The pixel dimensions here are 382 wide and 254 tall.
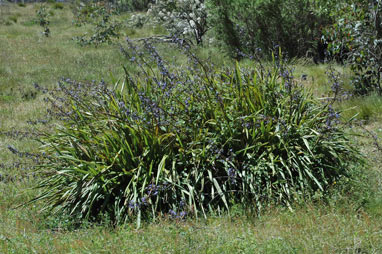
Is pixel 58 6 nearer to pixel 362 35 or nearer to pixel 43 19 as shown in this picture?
pixel 43 19

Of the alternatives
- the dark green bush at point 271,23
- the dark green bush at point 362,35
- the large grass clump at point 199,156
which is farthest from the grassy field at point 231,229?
the dark green bush at point 271,23

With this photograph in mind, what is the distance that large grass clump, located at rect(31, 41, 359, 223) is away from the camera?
461 centimetres

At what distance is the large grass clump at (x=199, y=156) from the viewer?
4609 mm

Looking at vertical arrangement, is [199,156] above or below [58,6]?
below

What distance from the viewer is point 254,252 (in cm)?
331

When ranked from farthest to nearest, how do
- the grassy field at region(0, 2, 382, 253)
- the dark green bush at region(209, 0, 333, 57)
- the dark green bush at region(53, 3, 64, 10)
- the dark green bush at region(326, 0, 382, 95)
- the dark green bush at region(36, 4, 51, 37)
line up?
1. the dark green bush at region(53, 3, 64, 10)
2. the dark green bush at region(36, 4, 51, 37)
3. the dark green bush at region(209, 0, 333, 57)
4. the dark green bush at region(326, 0, 382, 95)
5. the grassy field at region(0, 2, 382, 253)

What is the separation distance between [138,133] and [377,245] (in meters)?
2.77

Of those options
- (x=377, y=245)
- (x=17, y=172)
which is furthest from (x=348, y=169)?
Answer: (x=17, y=172)

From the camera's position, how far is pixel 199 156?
4777 millimetres

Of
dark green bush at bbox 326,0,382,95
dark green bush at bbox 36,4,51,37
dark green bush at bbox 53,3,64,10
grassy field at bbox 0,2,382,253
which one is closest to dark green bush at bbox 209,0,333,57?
dark green bush at bbox 326,0,382,95

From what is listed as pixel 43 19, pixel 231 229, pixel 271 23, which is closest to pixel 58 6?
pixel 43 19

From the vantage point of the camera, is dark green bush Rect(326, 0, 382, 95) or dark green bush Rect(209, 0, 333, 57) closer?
dark green bush Rect(326, 0, 382, 95)

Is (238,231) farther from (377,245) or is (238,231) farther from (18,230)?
(18,230)

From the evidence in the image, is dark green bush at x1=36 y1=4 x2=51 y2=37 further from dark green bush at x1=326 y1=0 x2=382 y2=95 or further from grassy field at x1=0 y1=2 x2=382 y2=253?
dark green bush at x1=326 y1=0 x2=382 y2=95
